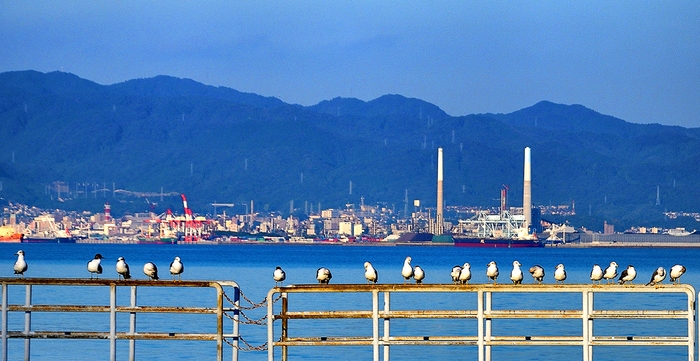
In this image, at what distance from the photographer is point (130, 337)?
75.4 ft

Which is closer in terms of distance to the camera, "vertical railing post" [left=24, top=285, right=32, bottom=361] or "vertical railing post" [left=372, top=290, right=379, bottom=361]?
"vertical railing post" [left=372, top=290, right=379, bottom=361]

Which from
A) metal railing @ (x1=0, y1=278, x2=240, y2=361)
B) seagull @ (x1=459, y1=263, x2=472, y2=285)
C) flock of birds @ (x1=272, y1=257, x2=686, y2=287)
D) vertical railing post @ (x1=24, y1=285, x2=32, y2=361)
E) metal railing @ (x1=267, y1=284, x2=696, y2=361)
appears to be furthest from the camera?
seagull @ (x1=459, y1=263, x2=472, y2=285)

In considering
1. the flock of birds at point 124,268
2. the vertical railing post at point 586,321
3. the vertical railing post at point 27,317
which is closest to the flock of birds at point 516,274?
the vertical railing post at point 586,321

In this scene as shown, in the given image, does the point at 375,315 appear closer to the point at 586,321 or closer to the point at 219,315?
the point at 219,315

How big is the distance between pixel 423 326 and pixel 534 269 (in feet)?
62.7

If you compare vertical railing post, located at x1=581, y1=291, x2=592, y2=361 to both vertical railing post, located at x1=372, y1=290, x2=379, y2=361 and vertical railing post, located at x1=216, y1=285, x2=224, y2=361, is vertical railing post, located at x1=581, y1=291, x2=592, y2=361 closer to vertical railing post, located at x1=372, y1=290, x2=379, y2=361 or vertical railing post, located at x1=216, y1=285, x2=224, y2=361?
vertical railing post, located at x1=372, y1=290, x2=379, y2=361

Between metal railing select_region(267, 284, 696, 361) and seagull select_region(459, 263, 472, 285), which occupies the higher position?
seagull select_region(459, 263, 472, 285)

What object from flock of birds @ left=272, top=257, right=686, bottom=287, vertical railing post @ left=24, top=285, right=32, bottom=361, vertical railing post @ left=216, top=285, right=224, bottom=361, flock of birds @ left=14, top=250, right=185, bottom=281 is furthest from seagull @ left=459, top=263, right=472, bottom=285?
vertical railing post @ left=24, top=285, right=32, bottom=361

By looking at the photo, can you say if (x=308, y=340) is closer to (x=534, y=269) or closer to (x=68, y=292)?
(x=534, y=269)

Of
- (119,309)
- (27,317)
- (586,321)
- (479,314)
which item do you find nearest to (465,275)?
(479,314)

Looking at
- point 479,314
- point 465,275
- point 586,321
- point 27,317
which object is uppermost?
point 465,275

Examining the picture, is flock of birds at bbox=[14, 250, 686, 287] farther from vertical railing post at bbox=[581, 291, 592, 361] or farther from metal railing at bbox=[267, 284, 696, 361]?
vertical railing post at bbox=[581, 291, 592, 361]

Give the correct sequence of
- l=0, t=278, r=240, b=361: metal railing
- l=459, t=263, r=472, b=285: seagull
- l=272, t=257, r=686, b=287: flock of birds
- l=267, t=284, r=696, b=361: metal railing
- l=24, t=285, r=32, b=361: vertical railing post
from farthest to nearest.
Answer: l=459, t=263, r=472, b=285: seagull → l=272, t=257, r=686, b=287: flock of birds → l=24, t=285, r=32, b=361: vertical railing post → l=0, t=278, r=240, b=361: metal railing → l=267, t=284, r=696, b=361: metal railing

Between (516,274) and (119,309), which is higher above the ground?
(516,274)
